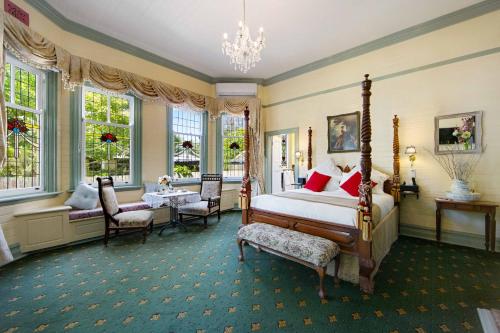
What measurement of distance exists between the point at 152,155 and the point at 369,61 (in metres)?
5.43

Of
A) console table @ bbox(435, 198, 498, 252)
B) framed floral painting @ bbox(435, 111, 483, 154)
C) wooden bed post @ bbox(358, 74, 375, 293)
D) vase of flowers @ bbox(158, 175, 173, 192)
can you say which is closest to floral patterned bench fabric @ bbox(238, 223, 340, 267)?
wooden bed post @ bbox(358, 74, 375, 293)

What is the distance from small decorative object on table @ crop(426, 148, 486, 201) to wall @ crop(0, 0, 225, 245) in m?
5.34

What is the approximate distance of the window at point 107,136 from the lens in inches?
178

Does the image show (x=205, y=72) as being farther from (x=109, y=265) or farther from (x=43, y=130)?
(x=109, y=265)

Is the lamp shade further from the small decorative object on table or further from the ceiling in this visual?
the ceiling

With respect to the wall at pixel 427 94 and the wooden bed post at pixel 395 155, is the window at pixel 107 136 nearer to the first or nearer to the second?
the wall at pixel 427 94

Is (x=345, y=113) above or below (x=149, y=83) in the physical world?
below

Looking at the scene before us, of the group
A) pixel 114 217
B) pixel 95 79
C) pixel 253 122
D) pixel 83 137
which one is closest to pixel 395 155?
pixel 253 122

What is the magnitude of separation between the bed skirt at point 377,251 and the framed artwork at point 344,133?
1817mm

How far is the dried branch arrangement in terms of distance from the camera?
3795 millimetres

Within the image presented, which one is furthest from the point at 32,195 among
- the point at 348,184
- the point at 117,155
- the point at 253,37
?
the point at 348,184

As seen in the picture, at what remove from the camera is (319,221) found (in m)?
2.97

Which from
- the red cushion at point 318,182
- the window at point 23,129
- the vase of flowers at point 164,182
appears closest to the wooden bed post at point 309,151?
the red cushion at point 318,182

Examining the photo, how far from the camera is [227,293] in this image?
8.00 ft
